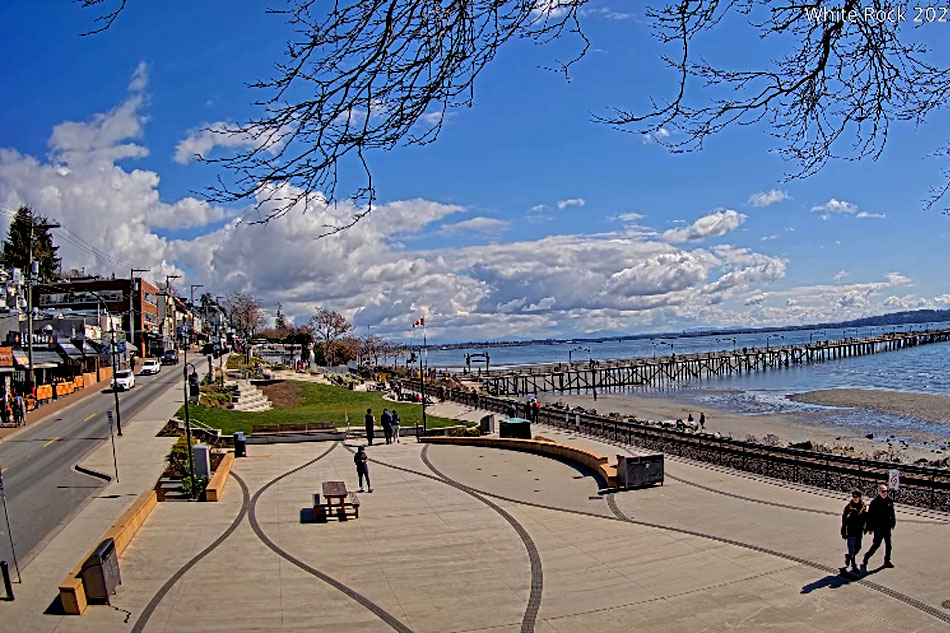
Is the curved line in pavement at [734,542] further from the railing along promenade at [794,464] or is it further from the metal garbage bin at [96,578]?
the metal garbage bin at [96,578]

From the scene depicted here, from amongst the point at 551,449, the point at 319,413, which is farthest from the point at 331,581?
the point at 319,413

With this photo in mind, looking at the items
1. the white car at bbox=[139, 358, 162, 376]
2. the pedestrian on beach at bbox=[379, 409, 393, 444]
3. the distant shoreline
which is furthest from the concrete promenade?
the white car at bbox=[139, 358, 162, 376]

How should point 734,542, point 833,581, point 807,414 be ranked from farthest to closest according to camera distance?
1. point 807,414
2. point 734,542
3. point 833,581

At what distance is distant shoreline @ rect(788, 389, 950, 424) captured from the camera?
183 ft

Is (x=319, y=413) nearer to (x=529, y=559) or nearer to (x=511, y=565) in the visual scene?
(x=529, y=559)

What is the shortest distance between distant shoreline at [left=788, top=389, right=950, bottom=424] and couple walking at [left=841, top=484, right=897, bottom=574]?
4640 cm

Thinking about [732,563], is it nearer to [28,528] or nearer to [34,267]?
[28,528]

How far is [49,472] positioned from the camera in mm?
23688

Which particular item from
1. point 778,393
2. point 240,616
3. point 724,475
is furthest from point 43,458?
point 778,393

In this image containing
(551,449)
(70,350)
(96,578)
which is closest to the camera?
(96,578)

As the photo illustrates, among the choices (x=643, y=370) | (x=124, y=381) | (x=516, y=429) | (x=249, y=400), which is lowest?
(x=643, y=370)

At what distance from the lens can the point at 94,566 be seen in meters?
11.1

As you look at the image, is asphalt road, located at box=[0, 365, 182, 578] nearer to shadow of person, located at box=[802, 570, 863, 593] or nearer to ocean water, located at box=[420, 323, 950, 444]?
shadow of person, located at box=[802, 570, 863, 593]

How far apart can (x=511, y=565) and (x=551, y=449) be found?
40.5ft
